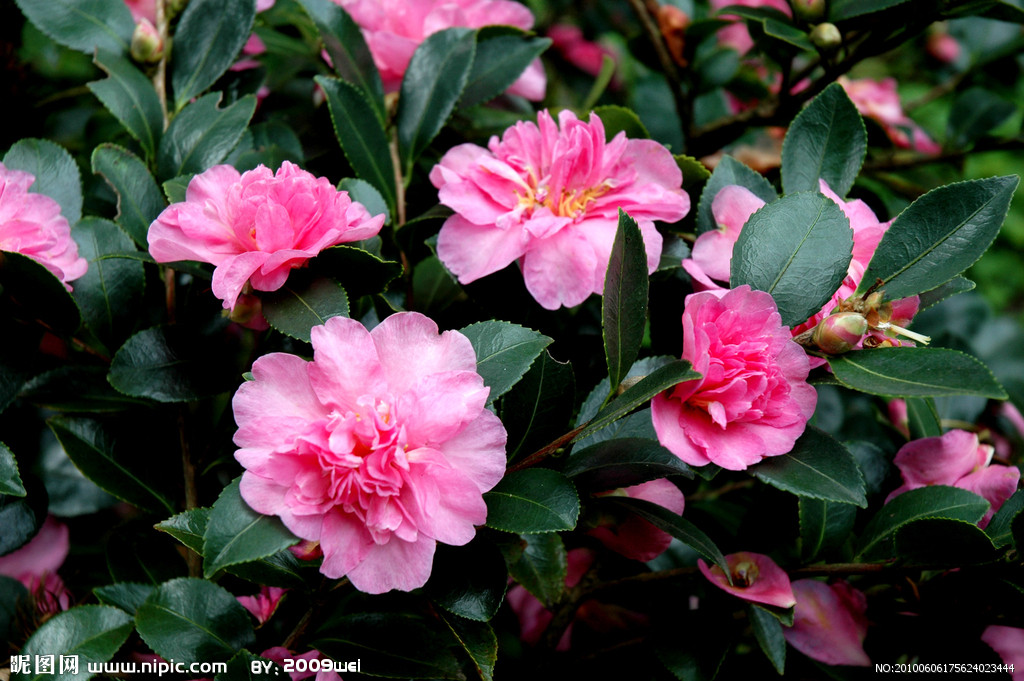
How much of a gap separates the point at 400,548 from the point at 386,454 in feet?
0.25

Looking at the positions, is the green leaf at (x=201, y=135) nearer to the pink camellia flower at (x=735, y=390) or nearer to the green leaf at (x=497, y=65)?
the green leaf at (x=497, y=65)

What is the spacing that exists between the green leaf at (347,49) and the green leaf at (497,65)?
120mm

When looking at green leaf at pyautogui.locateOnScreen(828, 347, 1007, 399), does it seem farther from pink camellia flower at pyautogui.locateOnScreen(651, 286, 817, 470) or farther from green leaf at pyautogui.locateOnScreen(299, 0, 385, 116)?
green leaf at pyautogui.locateOnScreen(299, 0, 385, 116)

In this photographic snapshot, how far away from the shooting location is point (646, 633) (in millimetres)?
893

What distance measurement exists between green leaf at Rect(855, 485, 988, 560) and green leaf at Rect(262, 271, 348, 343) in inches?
21.7

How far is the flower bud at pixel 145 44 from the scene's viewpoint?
0.92 m

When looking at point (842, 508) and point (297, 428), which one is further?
point (842, 508)

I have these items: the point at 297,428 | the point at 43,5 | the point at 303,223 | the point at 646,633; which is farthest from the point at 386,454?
the point at 43,5

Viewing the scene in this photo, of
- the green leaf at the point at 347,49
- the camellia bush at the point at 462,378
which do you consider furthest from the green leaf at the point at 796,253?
the green leaf at the point at 347,49

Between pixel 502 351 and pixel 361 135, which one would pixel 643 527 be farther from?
pixel 361 135

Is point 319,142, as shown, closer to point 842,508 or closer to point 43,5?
point 43,5

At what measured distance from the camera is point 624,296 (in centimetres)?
60

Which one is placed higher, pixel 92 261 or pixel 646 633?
pixel 92 261

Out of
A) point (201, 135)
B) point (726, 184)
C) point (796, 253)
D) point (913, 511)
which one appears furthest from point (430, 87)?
point (913, 511)
